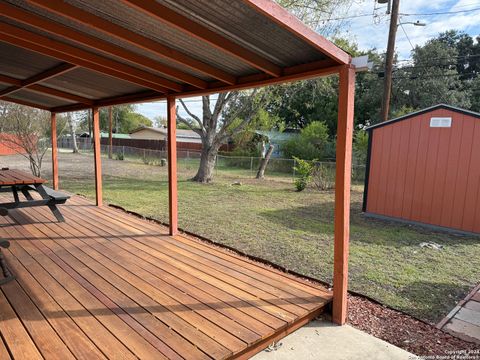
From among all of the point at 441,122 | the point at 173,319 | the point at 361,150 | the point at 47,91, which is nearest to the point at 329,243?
the point at 173,319

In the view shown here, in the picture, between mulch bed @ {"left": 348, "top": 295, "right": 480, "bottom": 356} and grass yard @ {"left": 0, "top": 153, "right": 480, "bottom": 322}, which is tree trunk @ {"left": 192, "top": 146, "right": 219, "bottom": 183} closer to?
grass yard @ {"left": 0, "top": 153, "right": 480, "bottom": 322}

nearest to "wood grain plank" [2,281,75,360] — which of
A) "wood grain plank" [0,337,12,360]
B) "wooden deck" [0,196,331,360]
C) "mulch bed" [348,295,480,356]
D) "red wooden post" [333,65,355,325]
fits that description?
"wooden deck" [0,196,331,360]

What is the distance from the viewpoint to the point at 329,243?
4629mm

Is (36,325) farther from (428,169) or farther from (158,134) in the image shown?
(158,134)

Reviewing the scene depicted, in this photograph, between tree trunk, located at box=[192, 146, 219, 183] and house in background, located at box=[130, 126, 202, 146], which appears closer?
tree trunk, located at box=[192, 146, 219, 183]

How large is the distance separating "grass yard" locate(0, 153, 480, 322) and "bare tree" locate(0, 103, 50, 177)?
159cm

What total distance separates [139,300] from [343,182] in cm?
181

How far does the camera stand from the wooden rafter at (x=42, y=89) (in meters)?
4.69

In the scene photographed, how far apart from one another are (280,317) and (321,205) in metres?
5.82

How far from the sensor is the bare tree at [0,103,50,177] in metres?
8.79

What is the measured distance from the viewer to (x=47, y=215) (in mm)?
4887

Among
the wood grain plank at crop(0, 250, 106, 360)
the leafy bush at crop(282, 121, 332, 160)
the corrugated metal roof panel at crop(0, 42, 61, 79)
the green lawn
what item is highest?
the corrugated metal roof panel at crop(0, 42, 61, 79)

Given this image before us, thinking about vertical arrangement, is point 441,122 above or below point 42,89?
below

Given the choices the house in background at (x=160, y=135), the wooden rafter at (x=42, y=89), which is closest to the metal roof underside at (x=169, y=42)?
the wooden rafter at (x=42, y=89)
